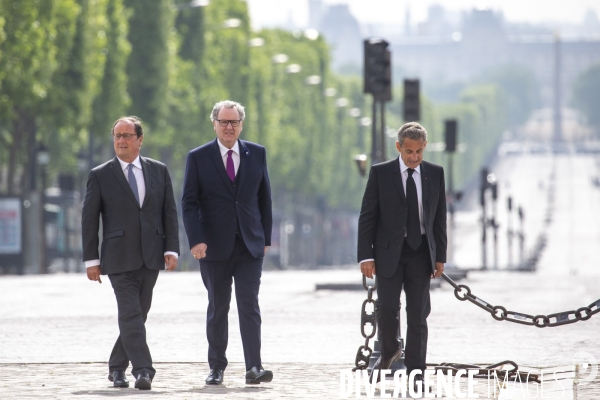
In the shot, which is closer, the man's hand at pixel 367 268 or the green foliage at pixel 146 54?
the man's hand at pixel 367 268

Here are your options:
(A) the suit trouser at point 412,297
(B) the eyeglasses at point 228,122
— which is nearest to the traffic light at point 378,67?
(B) the eyeglasses at point 228,122

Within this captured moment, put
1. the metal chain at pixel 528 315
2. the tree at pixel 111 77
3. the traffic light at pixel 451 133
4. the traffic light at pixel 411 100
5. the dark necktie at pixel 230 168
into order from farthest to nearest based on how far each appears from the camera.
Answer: the tree at pixel 111 77, the traffic light at pixel 451 133, the traffic light at pixel 411 100, the dark necktie at pixel 230 168, the metal chain at pixel 528 315

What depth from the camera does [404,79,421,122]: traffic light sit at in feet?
90.1

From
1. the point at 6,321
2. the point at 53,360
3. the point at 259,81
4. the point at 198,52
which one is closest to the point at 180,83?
the point at 198,52

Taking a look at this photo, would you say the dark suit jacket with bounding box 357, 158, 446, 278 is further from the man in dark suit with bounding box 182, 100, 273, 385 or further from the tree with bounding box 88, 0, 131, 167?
the tree with bounding box 88, 0, 131, 167

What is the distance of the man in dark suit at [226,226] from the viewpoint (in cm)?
1073

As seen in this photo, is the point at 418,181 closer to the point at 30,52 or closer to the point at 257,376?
the point at 257,376

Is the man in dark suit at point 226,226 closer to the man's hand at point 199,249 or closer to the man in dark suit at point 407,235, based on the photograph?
the man's hand at point 199,249

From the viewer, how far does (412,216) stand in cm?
1018

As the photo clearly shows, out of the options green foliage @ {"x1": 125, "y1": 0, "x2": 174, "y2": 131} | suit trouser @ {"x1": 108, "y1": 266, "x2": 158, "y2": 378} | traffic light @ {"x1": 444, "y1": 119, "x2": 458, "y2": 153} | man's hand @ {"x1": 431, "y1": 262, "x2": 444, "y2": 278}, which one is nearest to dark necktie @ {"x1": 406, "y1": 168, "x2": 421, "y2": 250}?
man's hand @ {"x1": 431, "y1": 262, "x2": 444, "y2": 278}

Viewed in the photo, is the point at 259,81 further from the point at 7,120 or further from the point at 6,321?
the point at 6,321

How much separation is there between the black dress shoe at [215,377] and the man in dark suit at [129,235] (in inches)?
16.1

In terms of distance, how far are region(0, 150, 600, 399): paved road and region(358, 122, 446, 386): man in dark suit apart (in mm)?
579

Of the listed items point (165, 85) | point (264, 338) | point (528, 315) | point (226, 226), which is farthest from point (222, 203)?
point (165, 85)
